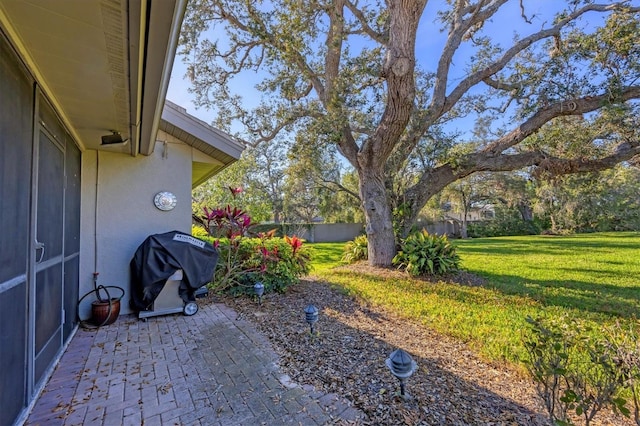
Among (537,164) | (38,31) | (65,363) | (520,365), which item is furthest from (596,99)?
(65,363)

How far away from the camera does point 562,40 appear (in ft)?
25.3

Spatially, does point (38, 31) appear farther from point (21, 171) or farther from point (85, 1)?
point (21, 171)

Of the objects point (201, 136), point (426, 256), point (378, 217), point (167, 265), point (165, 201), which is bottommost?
point (426, 256)

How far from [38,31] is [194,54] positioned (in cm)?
812

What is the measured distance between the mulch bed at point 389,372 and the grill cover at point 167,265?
0.88 m

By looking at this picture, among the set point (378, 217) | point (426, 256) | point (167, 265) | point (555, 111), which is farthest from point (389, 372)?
point (555, 111)

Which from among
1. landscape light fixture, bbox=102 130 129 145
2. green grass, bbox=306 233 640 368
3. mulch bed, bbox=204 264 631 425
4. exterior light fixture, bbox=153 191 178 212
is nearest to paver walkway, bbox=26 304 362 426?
mulch bed, bbox=204 264 631 425

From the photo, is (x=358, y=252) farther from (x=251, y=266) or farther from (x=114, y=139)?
(x=114, y=139)

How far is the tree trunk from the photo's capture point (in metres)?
8.66

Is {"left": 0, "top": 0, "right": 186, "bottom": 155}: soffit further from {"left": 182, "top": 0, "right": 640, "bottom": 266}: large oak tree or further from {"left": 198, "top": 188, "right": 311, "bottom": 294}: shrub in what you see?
{"left": 182, "top": 0, "right": 640, "bottom": 266}: large oak tree

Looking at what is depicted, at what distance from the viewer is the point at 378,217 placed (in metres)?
8.66

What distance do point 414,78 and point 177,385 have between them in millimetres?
8687

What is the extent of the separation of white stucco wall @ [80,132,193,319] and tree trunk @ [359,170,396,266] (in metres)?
4.97

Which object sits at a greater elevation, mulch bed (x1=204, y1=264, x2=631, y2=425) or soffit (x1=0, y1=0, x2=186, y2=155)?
soffit (x1=0, y1=0, x2=186, y2=155)
